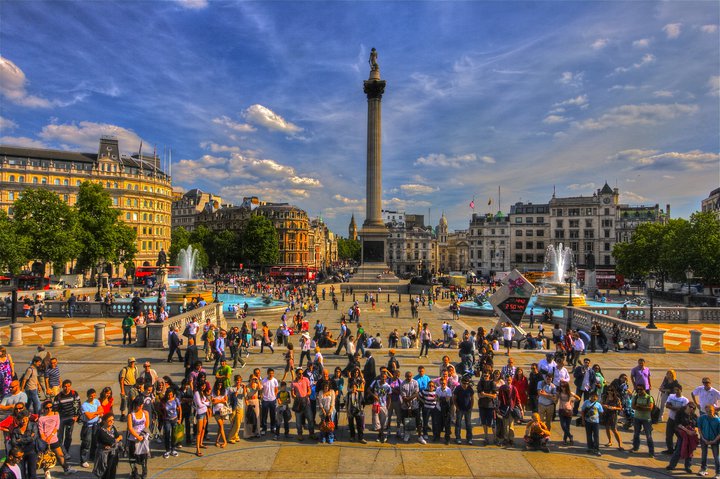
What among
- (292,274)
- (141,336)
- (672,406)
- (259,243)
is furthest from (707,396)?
(259,243)


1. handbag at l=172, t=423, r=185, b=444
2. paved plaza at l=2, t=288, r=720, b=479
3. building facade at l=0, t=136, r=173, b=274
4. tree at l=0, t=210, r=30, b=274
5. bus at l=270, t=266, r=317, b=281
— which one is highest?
building facade at l=0, t=136, r=173, b=274

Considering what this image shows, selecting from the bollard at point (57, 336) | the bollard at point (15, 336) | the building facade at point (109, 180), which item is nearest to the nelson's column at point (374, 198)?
the bollard at point (57, 336)

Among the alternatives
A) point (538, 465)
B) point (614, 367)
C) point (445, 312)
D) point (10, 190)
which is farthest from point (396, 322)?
point (10, 190)

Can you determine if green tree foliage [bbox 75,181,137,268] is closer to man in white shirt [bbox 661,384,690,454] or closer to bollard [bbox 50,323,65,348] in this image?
bollard [bbox 50,323,65,348]

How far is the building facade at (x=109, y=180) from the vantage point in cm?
7150

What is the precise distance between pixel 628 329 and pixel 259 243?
7848 cm

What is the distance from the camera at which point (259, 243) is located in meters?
90.6

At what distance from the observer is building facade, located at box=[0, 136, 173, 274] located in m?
71.5

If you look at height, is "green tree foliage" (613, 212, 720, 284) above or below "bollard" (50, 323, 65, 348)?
above

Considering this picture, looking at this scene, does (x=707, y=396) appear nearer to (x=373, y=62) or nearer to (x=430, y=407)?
(x=430, y=407)

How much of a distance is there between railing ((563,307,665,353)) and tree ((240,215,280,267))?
72798 mm

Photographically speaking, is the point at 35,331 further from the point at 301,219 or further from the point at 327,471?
the point at 301,219

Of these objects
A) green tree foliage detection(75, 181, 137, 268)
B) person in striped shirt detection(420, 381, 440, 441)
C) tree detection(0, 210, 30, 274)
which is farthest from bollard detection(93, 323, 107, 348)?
green tree foliage detection(75, 181, 137, 268)

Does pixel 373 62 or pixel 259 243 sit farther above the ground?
pixel 373 62
